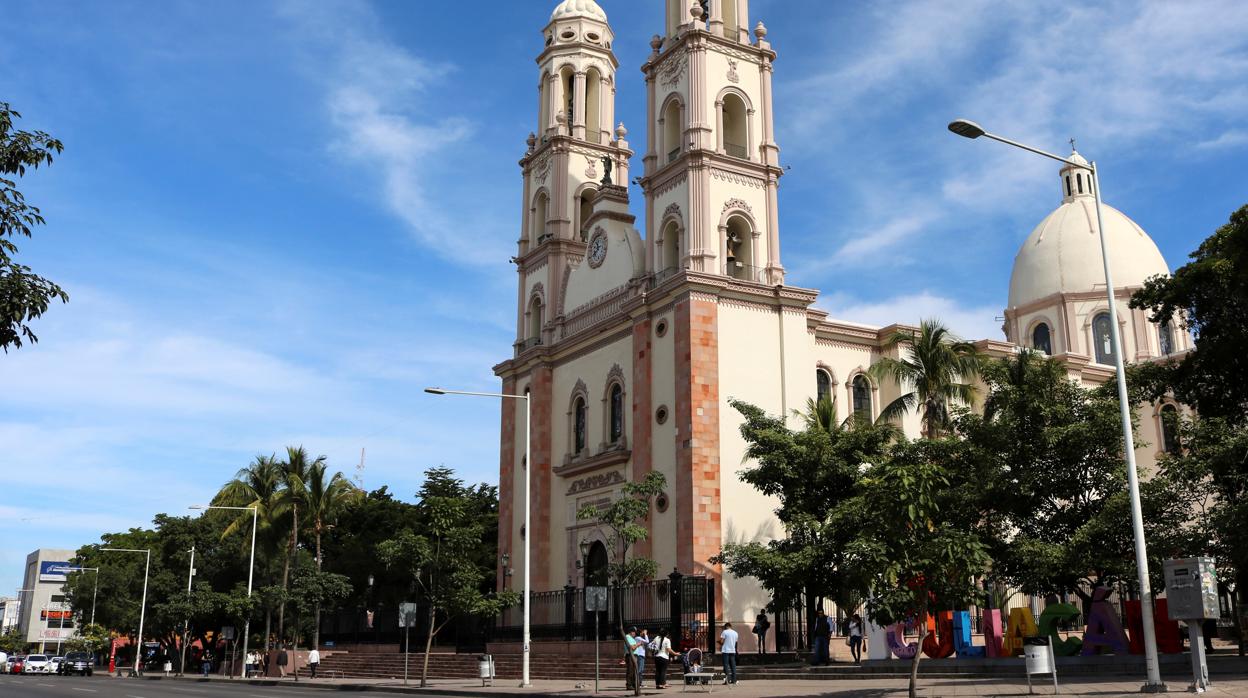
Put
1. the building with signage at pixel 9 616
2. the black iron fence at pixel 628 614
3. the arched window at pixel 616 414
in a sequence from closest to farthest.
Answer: the black iron fence at pixel 628 614, the arched window at pixel 616 414, the building with signage at pixel 9 616

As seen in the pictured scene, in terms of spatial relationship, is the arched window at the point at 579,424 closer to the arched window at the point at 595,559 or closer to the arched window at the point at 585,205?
the arched window at the point at 595,559

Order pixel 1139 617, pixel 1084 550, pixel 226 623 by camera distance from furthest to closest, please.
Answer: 1. pixel 226 623
2. pixel 1084 550
3. pixel 1139 617

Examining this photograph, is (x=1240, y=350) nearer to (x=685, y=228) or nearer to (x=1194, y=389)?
(x=1194, y=389)

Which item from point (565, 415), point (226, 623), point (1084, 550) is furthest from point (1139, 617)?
point (226, 623)

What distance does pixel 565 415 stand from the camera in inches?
1801

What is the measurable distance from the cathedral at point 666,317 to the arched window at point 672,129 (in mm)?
87

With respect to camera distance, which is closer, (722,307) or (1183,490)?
(1183,490)

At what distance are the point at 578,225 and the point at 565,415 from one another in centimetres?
935

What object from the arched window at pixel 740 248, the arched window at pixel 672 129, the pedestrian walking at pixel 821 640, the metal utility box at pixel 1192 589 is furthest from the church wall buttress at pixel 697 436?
the metal utility box at pixel 1192 589

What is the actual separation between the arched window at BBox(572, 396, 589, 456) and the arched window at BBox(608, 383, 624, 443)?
67.0 inches

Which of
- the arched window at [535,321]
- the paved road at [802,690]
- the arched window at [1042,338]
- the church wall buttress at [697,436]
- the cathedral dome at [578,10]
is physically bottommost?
the paved road at [802,690]

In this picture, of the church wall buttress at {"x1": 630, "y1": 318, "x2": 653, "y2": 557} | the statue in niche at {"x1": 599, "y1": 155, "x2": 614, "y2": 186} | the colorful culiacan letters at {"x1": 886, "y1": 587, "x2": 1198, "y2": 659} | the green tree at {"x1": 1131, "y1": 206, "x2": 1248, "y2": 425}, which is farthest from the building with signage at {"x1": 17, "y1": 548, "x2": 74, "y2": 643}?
the green tree at {"x1": 1131, "y1": 206, "x2": 1248, "y2": 425}

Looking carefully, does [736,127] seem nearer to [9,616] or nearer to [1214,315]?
[1214,315]

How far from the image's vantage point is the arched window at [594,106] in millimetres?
51531
